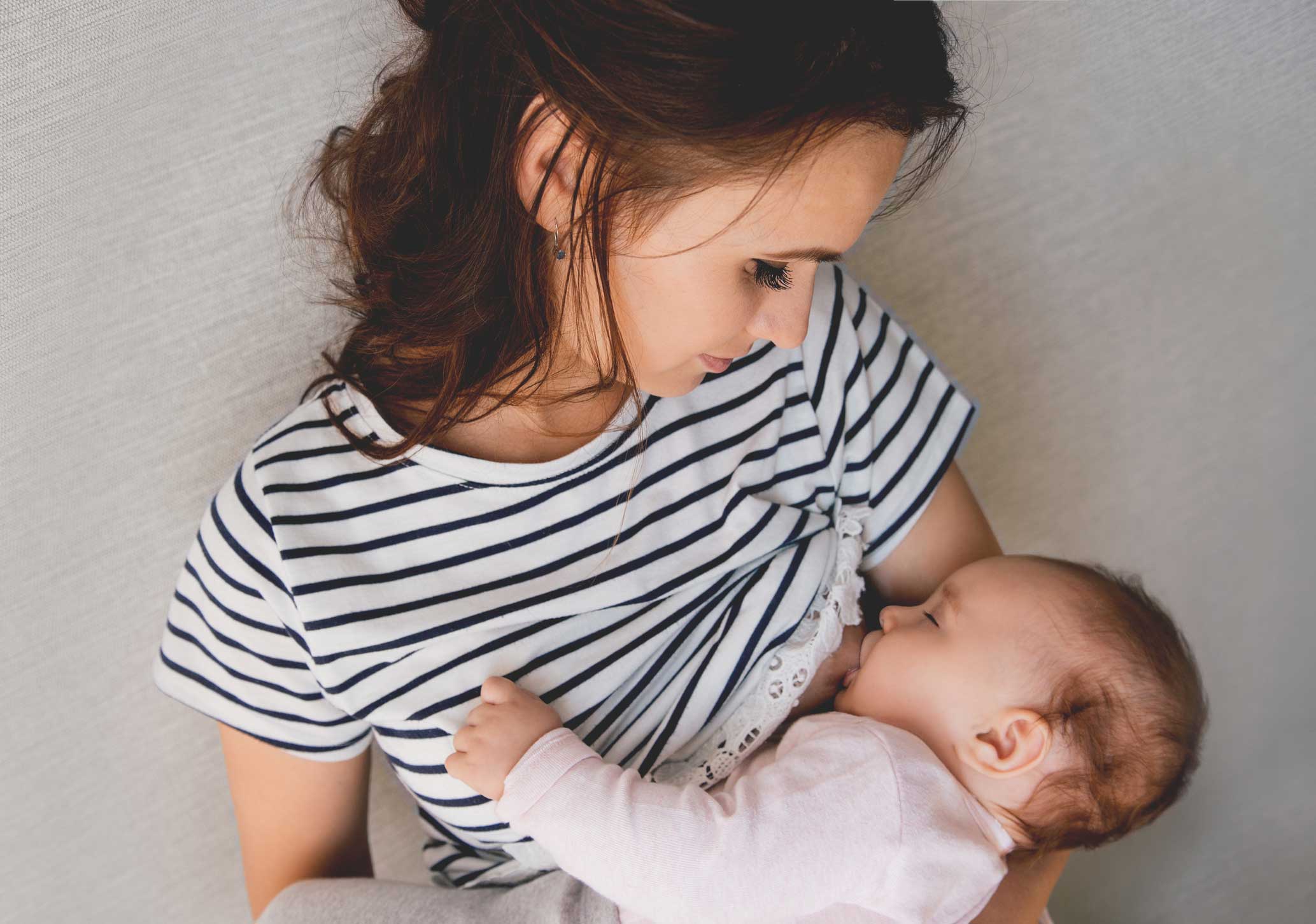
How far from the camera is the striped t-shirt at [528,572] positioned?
32.7 inches

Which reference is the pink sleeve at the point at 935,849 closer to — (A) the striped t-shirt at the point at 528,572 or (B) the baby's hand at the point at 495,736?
(A) the striped t-shirt at the point at 528,572

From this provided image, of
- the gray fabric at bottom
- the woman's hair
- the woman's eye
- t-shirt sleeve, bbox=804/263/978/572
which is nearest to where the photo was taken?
the woman's hair

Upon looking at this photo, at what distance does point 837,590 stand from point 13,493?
31.0 inches

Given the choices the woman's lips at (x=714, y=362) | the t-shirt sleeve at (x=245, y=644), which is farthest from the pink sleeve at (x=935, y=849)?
the t-shirt sleeve at (x=245, y=644)

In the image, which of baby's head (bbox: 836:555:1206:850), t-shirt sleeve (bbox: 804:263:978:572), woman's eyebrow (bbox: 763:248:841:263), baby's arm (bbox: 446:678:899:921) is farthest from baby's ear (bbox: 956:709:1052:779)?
woman's eyebrow (bbox: 763:248:841:263)

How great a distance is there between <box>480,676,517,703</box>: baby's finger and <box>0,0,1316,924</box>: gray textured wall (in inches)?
15.8

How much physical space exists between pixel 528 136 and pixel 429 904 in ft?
2.20

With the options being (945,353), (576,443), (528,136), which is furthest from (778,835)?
(945,353)

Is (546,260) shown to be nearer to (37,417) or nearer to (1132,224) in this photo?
(37,417)

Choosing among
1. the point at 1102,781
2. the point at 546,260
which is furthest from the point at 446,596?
the point at 1102,781

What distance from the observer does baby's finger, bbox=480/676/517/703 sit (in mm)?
817

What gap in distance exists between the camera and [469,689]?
84cm

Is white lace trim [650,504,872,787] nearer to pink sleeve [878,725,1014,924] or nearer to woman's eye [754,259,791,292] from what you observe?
pink sleeve [878,725,1014,924]

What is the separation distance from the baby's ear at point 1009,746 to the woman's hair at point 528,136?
17.1 inches
